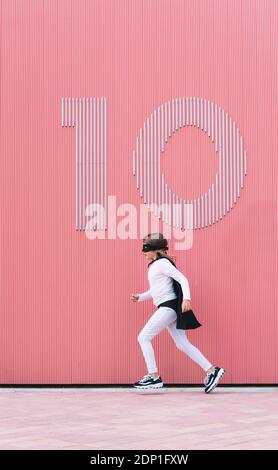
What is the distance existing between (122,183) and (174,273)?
1.32 m

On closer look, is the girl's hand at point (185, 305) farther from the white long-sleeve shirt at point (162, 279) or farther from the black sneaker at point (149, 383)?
the black sneaker at point (149, 383)

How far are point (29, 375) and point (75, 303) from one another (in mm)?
984

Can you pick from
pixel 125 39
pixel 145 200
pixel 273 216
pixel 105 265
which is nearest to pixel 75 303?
pixel 105 265

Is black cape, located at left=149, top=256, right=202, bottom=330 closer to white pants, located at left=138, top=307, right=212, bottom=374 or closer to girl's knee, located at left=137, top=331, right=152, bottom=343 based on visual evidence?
white pants, located at left=138, top=307, right=212, bottom=374

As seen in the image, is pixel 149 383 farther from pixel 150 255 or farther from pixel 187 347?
pixel 150 255

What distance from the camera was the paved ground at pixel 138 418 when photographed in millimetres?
6320

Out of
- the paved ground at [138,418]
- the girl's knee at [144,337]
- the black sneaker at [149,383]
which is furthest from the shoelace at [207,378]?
the girl's knee at [144,337]

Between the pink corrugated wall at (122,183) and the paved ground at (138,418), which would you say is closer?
the paved ground at (138,418)

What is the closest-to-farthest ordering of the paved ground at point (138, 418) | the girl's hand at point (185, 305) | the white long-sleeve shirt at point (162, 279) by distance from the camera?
the paved ground at point (138, 418) → the girl's hand at point (185, 305) → the white long-sleeve shirt at point (162, 279)

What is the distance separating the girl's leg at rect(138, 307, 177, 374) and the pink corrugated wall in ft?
1.76

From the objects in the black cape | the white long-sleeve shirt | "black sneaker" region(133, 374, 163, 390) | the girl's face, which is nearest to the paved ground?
"black sneaker" region(133, 374, 163, 390)

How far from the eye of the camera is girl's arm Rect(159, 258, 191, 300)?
29.8ft

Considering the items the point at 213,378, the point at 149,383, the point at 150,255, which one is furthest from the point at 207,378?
the point at 150,255

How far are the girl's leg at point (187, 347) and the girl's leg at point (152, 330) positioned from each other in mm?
121
